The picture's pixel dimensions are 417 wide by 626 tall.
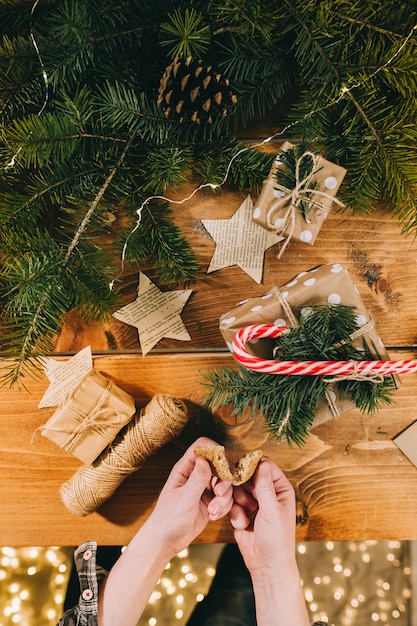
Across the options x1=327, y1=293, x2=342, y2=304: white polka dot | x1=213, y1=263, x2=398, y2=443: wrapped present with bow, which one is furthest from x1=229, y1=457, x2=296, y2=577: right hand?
x1=327, y1=293, x2=342, y2=304: white polka dot

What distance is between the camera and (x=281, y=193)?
945 mm

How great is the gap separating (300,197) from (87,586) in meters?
1.04

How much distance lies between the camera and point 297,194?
3.04 feet

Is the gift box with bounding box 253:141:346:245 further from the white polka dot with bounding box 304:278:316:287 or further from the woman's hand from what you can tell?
the woman's hand

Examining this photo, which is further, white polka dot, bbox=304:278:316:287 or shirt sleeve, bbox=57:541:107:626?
shirt sleeve, bbox=57:541:107:626

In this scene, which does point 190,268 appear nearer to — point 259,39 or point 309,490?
point 259,39

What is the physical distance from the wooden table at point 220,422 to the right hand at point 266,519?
74mm

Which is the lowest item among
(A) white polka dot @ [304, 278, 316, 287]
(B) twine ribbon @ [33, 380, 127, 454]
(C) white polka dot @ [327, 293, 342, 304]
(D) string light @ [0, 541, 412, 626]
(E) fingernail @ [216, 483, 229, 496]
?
(D) string light @ [0, 541, 412, 626]

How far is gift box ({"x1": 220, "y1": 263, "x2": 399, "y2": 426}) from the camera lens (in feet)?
2.94

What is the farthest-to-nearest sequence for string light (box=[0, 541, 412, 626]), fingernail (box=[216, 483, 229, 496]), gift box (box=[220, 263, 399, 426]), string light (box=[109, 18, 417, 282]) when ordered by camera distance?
1. string light (box=[0, 541, 412, 626])
2. fingernail (box=[216, 483, 229, 496])
3. gift box (box=[220, 263, 399, 426])
4. string light (box=[109, 18, 417, 282])

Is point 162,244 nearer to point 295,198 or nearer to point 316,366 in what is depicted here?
point 295,198

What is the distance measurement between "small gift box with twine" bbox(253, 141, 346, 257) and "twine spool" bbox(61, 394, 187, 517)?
45 cm

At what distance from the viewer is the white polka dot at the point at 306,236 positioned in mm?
984

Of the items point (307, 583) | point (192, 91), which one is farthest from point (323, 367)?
point (307, 583)
